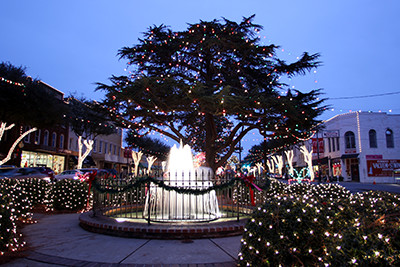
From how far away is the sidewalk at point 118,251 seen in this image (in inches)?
197

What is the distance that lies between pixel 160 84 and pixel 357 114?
3833cm

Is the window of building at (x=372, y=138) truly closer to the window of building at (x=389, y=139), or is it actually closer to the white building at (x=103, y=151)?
the window of building at (x=389, y=139)

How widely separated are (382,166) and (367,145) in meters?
3.42

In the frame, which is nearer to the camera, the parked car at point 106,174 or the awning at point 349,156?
the parked car at point 106,174

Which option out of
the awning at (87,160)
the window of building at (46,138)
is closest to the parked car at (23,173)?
the window of building at (46,138)

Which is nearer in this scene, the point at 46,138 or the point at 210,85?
the point at 210,85

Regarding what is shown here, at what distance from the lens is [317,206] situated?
450 cm

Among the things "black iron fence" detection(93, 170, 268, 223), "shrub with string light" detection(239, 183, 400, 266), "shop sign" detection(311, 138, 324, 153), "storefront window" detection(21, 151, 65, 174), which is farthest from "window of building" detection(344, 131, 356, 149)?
"shrub with string light" detection(239, 183, 400, 266)

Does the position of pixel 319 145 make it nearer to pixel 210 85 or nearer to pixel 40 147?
pixel 210 85

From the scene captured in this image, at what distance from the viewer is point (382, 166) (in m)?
40.0

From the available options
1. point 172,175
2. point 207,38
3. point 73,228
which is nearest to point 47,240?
point 73,228

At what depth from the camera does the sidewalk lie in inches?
197

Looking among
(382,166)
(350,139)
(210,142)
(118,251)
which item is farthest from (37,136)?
(382,166)

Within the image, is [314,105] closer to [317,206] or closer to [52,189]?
[317,206]
